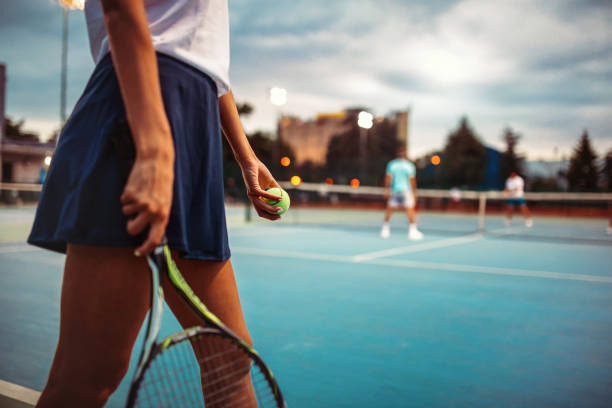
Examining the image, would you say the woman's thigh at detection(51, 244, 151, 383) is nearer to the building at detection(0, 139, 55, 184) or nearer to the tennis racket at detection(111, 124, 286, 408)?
the tennis racket at detection(111, 124, 286, 408)

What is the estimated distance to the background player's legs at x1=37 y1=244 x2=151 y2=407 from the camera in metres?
0.93

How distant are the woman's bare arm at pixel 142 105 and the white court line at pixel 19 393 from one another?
1.58 metres

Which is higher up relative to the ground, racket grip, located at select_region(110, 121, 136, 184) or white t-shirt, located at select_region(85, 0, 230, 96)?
white t-shirt, located at select_region(85, 0, 230, 96)

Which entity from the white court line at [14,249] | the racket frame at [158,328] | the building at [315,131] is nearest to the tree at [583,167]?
the building at [315,131]

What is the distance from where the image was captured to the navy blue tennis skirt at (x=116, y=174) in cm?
94

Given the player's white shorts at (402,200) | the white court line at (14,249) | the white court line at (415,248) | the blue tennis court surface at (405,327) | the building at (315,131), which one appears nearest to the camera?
the blue tennis court surface at (405,327)

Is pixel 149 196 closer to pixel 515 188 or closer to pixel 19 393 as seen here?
pixel 19 393

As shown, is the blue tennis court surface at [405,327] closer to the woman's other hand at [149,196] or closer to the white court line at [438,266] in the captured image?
the white court line at [438,266]

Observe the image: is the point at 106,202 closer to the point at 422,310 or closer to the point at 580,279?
the point at 422,310

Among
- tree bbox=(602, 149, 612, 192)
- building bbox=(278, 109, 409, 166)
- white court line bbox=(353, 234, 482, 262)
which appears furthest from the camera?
building bbox=(278, 109, 409, 166)

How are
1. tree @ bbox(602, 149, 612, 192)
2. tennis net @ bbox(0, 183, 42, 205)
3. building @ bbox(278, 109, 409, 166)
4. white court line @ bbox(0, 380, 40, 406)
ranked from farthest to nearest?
building @ bbox(278, 109, 409, 166), tree @ bbox(602, 149, 612, 192), tennis net @ bbox(0, 183, 42, 205), white court line @ bbox(0, 380, 40, 406)

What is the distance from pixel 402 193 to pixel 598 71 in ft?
64.6

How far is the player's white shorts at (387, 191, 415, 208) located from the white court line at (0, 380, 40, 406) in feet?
27.6

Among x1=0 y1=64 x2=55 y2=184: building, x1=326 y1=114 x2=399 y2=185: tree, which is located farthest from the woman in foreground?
x1=326 y1=114 x2=399 y2=185: tree
